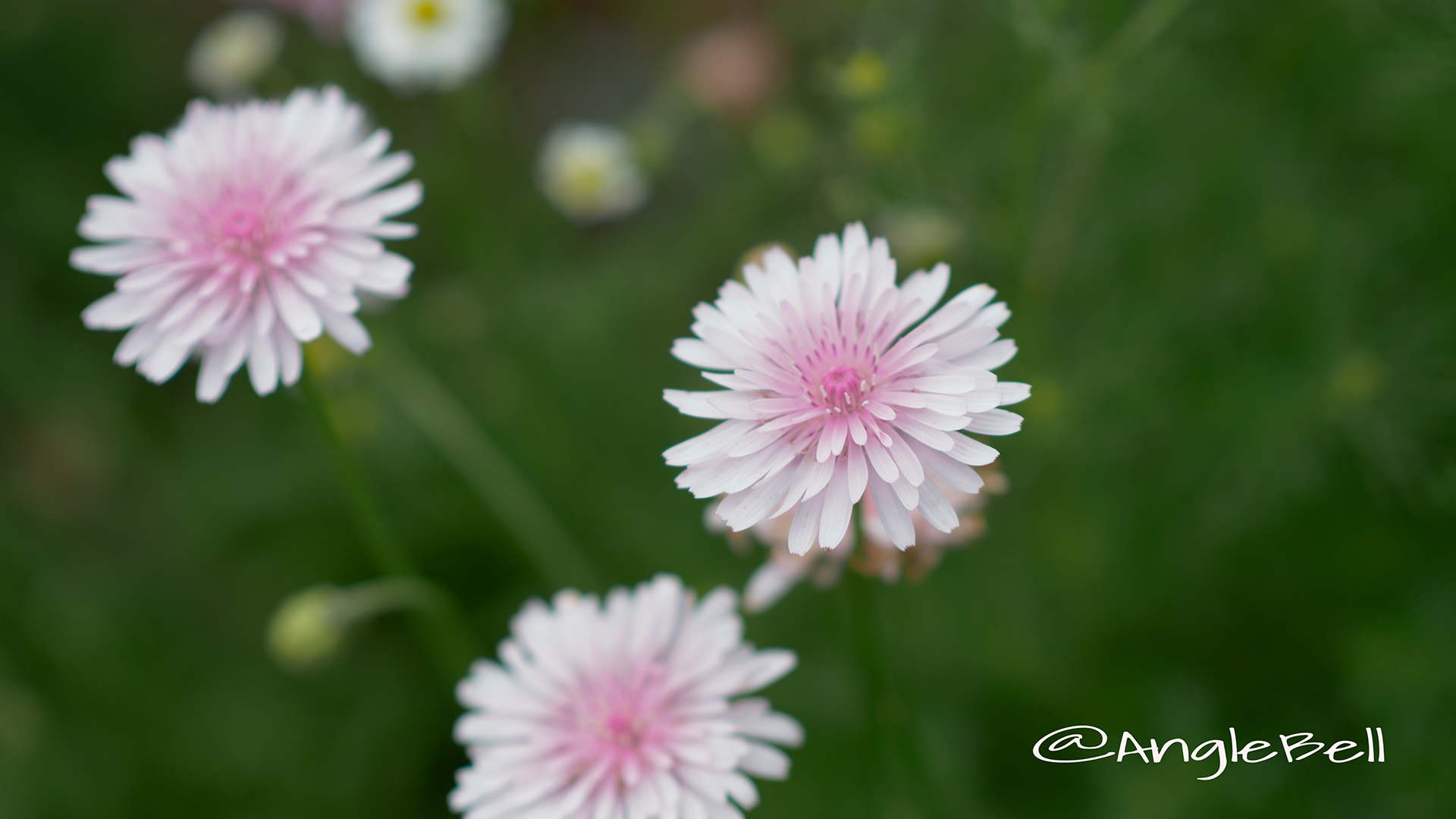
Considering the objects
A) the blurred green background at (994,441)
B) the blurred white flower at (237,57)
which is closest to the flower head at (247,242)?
the blurred green background at (994,441)

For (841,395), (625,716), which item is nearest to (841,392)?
(841,395)

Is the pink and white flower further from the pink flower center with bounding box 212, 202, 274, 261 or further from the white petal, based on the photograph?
the pink flower center with bounding box 212, 202, 274, 261

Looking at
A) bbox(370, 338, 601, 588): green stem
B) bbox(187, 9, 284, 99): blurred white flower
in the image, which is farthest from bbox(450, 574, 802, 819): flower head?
bbox(187, 9, 284, 99): blurred white flower

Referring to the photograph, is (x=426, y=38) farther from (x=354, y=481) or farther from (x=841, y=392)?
(x=841, y=392)

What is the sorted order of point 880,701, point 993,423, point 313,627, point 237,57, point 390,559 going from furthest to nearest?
point 237,57, point 313,627, point 390,559, point 880,701, point 993,423

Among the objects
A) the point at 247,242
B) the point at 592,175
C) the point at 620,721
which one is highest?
the point at 592,175

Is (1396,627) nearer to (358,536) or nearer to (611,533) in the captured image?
(611,533)

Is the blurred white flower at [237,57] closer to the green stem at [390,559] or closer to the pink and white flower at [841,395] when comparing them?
the green stem at [390,559]
